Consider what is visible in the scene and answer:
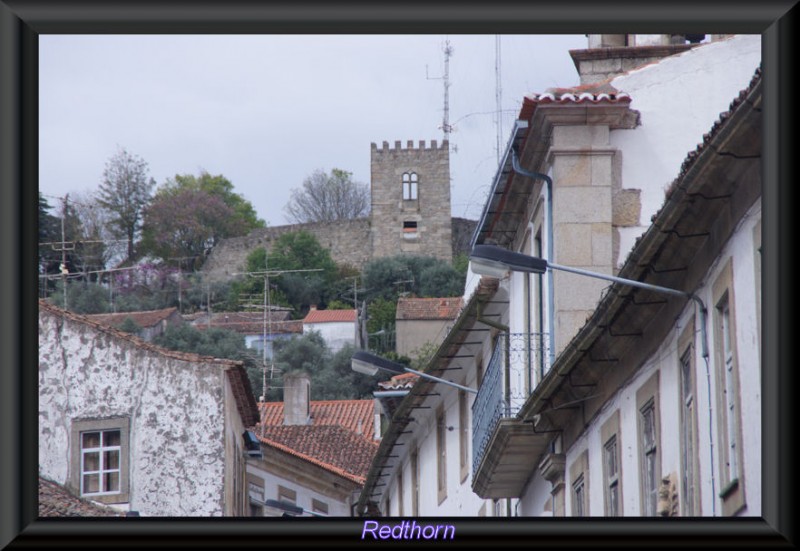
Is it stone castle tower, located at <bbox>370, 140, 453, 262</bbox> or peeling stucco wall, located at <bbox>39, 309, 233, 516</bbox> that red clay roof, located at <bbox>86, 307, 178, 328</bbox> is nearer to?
peeling stucco wall, located at <bbox>39, 309, 233, 516</bbox>

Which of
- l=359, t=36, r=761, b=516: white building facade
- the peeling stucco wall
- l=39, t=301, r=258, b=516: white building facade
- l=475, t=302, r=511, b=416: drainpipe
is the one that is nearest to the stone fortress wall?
l=39, t=301, r=258, b=516: white building facade

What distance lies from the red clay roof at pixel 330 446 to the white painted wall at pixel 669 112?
16.9 meters

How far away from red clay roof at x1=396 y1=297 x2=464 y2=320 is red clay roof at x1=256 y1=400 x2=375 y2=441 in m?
3.95

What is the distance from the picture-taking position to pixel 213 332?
37.3 metres

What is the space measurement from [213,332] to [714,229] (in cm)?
2607

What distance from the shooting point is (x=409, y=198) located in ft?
347

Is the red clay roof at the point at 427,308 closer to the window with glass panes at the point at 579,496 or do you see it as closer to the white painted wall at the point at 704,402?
the window with glass panes at the point at 579,496

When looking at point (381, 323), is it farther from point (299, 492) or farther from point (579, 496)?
point (579, 496)

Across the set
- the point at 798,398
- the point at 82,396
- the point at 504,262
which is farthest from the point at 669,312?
the point at 82,396

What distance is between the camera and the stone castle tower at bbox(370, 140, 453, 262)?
10385cm

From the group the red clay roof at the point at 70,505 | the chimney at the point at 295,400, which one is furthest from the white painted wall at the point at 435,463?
the chimney at the point at 295,400

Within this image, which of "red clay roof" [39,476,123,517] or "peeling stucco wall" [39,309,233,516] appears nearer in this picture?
"red clay roof" [39,476,123,517]

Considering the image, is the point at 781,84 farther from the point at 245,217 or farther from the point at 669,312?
the point at 245,217

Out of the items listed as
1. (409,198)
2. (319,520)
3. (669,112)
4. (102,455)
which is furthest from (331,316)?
(319,520)
